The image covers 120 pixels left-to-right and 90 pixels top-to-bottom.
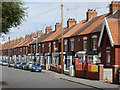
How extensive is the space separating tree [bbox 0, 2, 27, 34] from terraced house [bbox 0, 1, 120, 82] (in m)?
9.71

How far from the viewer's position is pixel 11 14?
17.5 m

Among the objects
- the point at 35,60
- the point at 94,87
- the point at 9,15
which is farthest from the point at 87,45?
the point at 35,60

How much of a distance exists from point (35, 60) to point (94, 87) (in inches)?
1784

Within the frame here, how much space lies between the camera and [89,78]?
1057 inches

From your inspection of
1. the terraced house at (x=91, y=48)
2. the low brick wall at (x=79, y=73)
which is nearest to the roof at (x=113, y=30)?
the terraced house at (x=91, y=48)

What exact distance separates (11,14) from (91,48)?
21.3 meters

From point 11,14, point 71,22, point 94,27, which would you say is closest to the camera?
point 11,14

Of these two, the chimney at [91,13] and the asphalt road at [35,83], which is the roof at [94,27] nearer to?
the chimney at [91,13]

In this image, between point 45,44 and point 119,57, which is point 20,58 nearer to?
point 45,44

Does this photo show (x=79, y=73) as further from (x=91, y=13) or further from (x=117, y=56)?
(x=91, y=13)

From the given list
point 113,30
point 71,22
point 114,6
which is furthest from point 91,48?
point 71,22

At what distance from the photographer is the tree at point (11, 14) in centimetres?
1681

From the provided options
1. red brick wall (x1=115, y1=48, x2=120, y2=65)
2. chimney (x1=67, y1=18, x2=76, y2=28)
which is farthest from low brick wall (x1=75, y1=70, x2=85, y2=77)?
chimney (x1=67, y1=18, x2=76, y2=28)

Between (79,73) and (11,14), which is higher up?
(11,14)
